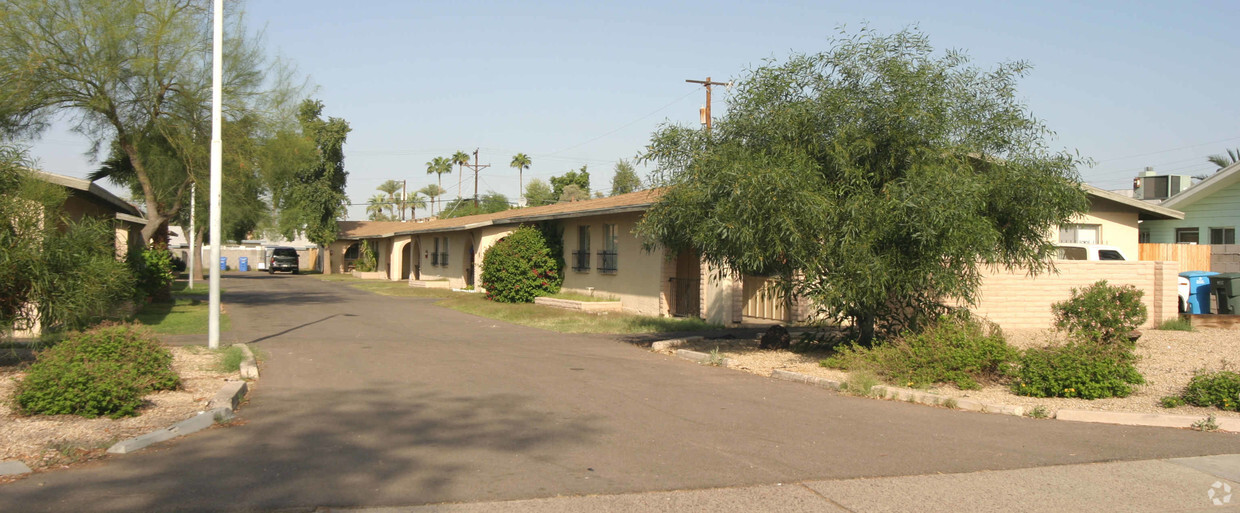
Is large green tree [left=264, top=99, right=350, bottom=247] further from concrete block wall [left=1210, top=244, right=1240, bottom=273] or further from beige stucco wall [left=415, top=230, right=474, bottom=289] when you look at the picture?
concrete block wall [left=1210, top=244, right=1240, bottom=273]

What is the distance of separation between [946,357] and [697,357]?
167 inches

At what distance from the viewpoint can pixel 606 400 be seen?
9.85m

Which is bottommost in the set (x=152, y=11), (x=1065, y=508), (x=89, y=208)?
(x=1065, y=508)

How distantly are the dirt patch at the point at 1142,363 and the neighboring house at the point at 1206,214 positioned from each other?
9.31 m

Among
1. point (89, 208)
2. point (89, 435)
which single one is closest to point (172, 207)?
point (89, 208)

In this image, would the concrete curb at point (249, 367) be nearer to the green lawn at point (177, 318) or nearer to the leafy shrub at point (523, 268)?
the green lawn at point (177, 318)

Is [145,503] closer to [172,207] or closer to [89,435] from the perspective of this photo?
[89,435]

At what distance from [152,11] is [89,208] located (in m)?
4.82

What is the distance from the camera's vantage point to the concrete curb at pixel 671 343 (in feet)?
50.5

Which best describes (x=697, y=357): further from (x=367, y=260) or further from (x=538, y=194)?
(x=538, y=194)

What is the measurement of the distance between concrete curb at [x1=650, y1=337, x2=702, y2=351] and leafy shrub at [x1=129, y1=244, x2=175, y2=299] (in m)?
12.6

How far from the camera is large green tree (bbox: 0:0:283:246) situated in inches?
703

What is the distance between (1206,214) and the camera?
2494 centimetres

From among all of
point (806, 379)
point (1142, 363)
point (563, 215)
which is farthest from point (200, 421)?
point (563, 215)
